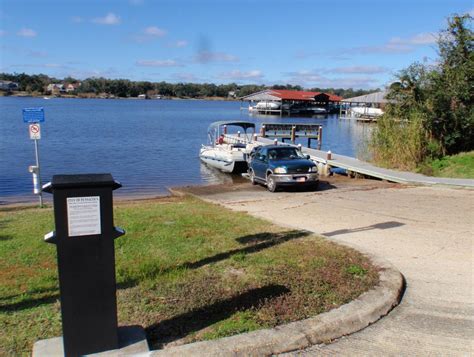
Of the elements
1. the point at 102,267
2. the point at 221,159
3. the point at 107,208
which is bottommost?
the point at 221,159

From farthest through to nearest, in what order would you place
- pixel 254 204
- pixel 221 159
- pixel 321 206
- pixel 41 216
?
pixel 221 159
pixel 254 204
pixel 321 206
pixel 41 216

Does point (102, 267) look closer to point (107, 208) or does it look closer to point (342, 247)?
point (107, 208)

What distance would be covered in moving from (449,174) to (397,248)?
12315 mm

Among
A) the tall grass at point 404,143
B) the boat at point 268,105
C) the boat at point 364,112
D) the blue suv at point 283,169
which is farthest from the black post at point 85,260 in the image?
the boat at point 268,105

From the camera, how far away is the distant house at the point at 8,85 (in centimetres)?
18325

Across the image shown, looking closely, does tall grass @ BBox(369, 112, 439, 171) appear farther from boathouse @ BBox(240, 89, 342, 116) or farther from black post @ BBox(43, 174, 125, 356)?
boathouse @ BBox(240, 89, 342, 116)

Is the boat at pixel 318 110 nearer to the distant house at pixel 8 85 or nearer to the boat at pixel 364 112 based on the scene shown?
the boat at pixel 364 112

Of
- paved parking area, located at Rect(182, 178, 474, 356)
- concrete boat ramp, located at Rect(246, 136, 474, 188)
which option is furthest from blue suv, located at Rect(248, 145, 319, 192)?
concrete boat ramp, located at Rect(246, 136, 474, 188)

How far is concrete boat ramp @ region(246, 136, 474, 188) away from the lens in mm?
16953

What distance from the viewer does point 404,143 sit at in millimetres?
20969

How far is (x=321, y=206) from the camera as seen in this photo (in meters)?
13.1

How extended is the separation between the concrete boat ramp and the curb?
41.9 feet

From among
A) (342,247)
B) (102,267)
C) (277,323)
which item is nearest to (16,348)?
(102,267)

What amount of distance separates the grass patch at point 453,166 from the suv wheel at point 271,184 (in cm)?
673
